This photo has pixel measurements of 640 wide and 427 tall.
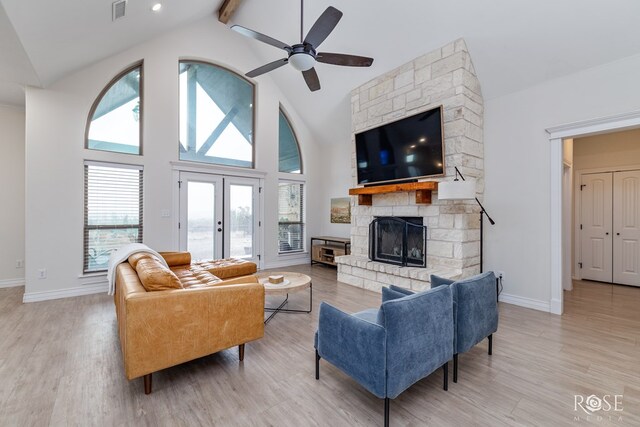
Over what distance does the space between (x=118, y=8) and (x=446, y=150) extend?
4370 millimetres

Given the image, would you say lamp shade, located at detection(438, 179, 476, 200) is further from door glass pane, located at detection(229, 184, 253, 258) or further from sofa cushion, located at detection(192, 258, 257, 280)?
door glass pane, located at detection(229, 184, 253, 258)

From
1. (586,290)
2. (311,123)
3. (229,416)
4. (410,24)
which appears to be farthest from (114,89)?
(586,290)

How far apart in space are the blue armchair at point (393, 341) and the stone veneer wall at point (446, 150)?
205 centimetres

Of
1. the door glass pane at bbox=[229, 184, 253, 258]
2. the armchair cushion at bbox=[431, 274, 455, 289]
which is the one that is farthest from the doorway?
the door glass pane at bbox=[229, 184, 253, 258]

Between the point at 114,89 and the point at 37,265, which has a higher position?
the point at 114,89

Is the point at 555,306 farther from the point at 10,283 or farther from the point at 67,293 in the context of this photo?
the point at 10,283

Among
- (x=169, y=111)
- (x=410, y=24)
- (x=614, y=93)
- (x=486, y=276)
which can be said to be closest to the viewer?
(x=486, y=276)

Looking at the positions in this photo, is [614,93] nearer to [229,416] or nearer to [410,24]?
[410,24]

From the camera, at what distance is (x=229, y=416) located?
1765 millimetres

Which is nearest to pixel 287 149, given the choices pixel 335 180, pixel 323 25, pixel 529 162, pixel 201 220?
pixel 335 180

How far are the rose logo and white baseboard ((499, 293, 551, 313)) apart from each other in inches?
78.0

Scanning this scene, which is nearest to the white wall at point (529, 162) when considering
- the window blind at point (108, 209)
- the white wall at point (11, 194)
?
the window blind at point (108, 209)

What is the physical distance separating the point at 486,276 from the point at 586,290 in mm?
3733

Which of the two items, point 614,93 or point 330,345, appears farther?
point 614,93
